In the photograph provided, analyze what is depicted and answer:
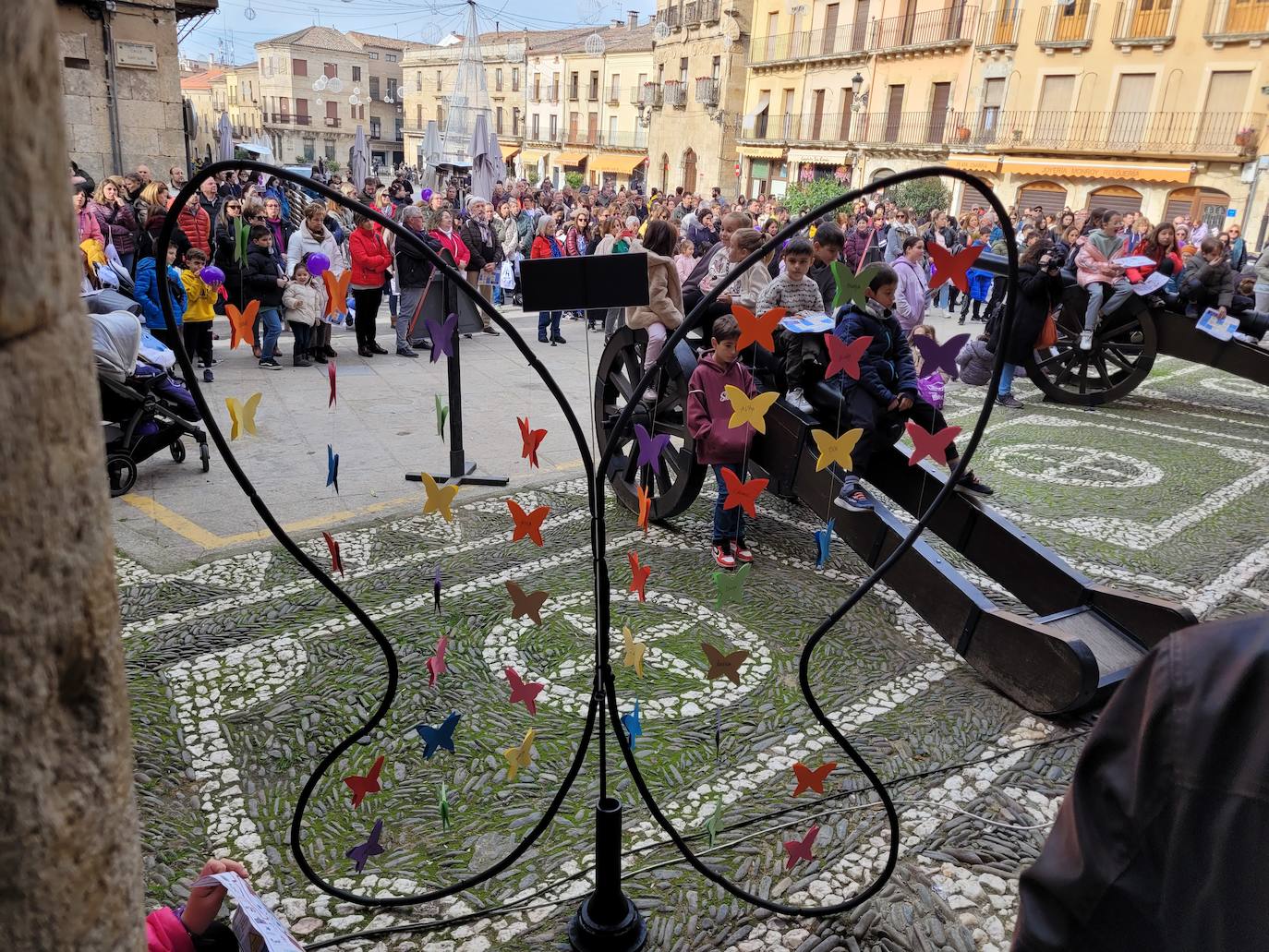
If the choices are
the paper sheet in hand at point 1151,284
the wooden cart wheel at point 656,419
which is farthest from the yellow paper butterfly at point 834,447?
the paper sheet in hand at point 1151,284

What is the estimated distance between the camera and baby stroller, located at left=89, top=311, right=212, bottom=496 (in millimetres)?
5305

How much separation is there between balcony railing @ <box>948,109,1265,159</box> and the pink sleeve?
2741cm

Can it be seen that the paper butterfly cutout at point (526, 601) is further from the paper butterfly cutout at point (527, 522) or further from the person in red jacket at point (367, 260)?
the person in red jacket at point (367, 260)

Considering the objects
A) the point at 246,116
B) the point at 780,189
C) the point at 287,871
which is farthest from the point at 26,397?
the point at 246,116

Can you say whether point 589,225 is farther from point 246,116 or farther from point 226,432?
point 246,116

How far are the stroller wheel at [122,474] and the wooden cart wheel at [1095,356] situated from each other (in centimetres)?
778

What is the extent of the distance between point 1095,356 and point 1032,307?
848 mm

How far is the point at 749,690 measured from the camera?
369 cm

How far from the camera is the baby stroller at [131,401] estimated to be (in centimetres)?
530

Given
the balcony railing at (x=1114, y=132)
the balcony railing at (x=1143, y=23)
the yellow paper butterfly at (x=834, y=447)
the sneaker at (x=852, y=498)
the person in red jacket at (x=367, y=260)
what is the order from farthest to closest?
the balcony railing at (x=1143, y=23)
the balcony railing at (x=1114, y=132)
the person in red jacket at (x=367, y=260)
the sneaker at (x=852, y=498)
the yellow paper butterfly at (x=834, y=447)

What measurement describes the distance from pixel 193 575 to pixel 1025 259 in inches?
331

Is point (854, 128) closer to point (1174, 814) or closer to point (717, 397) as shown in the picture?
point (717, 397)

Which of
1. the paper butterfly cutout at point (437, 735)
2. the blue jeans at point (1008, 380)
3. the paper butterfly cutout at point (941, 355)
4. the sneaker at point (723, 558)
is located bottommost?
the sneaker at point (723, 558)

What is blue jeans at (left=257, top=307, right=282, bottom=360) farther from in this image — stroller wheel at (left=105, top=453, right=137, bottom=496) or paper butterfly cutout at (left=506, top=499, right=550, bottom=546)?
paper butterfly cutout at (left=506, top=499, right=550, bottom=546)
